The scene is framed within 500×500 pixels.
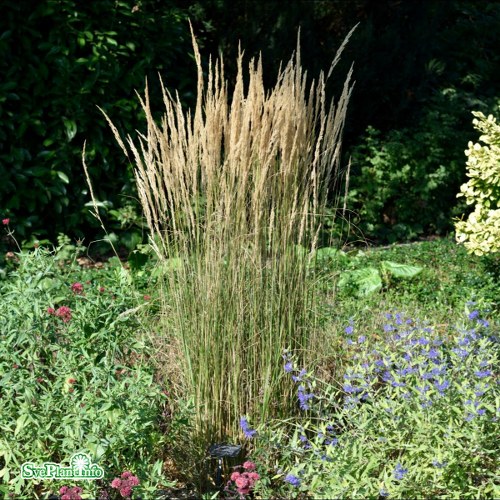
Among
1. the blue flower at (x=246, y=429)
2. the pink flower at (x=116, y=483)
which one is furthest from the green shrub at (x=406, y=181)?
the pink flower at (x=116, y=483)

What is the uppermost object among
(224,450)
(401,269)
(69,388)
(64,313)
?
(64,313)

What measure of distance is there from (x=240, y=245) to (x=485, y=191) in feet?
8.44

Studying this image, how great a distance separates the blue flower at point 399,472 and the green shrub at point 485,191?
245cm

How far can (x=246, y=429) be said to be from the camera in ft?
11.5

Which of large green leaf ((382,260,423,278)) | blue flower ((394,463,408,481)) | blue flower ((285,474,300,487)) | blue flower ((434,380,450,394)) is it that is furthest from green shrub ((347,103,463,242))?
blue flower ((285,474,300,487))

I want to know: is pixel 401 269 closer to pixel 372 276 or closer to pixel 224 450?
pixel 372 276

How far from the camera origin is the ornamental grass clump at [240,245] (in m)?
3.48

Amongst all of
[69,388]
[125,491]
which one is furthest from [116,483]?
[69,388]

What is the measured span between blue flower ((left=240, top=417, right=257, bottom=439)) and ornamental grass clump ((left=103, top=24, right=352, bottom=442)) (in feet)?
0.38

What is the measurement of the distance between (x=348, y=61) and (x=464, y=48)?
9.71 ft

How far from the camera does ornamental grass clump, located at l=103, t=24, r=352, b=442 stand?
137 inches

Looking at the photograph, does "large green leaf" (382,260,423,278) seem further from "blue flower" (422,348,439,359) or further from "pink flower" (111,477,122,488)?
"pink flower" (111,477,122,488)

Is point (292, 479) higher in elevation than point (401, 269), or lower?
higher

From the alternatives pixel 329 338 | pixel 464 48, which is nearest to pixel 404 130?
pixel 464 48
